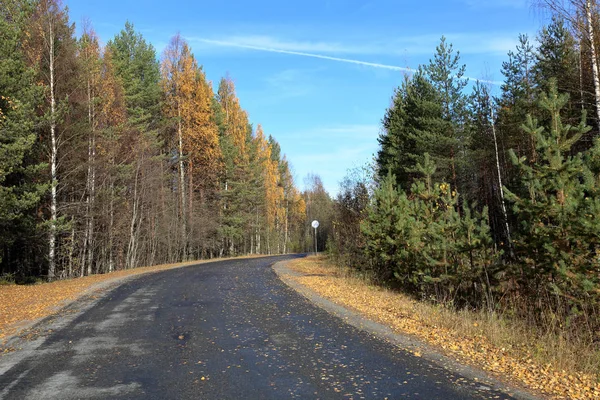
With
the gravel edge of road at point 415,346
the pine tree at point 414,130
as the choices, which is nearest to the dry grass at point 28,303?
the gravel edge of road at point 415,346

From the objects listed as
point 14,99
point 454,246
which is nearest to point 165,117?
point 14,99

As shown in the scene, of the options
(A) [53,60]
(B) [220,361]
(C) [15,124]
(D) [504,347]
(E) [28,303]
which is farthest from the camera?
(A) [53,60]

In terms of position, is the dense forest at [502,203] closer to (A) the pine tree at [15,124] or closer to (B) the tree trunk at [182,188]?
(A) the pine tree at [15,124]

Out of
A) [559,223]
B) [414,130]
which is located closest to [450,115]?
[414,130]

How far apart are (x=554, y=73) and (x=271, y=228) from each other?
45984mm

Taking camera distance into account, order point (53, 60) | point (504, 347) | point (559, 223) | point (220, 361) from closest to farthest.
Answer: point (220, 361), point (504, 347), point (559, 223), point (53, 60)

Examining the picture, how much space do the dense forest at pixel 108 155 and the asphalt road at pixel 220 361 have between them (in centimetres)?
1011

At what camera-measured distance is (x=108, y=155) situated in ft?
81.8

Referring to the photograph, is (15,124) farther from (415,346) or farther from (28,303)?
(415,346)

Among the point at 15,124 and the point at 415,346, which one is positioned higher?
the point at 15,124

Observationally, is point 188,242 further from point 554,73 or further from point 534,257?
point 534,257

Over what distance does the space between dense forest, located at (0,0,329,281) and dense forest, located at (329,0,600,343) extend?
1341cm

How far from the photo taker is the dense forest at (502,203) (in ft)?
24.8

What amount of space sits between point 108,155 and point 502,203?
2079cm
